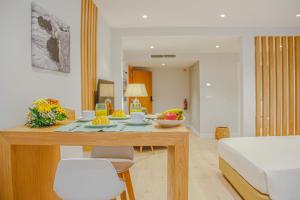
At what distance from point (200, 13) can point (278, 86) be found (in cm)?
237

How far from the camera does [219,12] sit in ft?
14.1

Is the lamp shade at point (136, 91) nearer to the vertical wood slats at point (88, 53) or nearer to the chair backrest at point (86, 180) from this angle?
the vertical wood slats at point (88, 53)

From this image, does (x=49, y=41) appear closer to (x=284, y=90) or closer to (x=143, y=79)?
(x=284, y=90)

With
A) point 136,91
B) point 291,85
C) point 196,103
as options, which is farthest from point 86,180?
point 196,103

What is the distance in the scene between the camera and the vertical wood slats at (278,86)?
5.29 metres

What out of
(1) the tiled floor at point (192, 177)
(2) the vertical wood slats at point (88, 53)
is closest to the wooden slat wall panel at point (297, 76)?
(1) the tiled floor at point (192, 177)

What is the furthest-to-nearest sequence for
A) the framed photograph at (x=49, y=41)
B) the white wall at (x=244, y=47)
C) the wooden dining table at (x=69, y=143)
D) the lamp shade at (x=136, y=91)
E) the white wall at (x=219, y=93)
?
Result: 1. the white wall at (x=219, y=93)
2. the white wall at (x=244, y=47)
3. the lamp shade at (x=136, y=91)
4. the framed photograph at (x=49, y=41)
5. the wooden dining table at (x=69, y=143)

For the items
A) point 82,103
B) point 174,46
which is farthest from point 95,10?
point 174,46

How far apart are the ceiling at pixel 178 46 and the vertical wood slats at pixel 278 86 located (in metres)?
0.74

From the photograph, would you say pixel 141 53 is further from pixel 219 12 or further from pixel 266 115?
pixel 266 115

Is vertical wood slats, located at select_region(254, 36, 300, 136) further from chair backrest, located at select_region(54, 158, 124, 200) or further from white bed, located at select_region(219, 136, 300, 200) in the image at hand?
chair backrest, located at select_region(54, 158, 124, 200)

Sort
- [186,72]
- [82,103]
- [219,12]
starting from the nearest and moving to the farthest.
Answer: [82,103]
[219,12]
[186,72]

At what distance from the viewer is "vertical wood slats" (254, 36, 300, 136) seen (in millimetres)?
5293

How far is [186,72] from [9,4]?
8.24 meters
